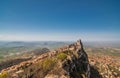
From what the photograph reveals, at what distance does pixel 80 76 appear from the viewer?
57.9 meters

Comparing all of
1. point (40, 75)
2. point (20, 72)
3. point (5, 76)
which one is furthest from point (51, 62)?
point (5, 76)

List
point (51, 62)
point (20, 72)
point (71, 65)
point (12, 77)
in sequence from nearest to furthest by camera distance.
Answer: point (12, 77)
point (20, 72)
point (51, 62)
point (71, 65)

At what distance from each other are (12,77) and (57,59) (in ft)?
55.5

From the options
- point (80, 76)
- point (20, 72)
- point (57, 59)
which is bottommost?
point (80, 76)

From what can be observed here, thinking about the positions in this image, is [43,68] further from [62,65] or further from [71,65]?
[71,65]

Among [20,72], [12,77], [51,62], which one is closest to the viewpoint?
[12,77]

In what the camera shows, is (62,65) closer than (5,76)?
No

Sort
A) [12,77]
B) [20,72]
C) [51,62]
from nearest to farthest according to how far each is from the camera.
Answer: [12,77]
[20,72]
[51,62]

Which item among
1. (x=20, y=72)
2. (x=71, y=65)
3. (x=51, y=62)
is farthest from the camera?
(x=71, y=65)

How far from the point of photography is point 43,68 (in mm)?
50812

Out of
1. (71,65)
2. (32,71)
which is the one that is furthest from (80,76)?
(32,71)

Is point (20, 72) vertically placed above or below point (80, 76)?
above

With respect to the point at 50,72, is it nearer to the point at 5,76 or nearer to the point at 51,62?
the point at 51,62

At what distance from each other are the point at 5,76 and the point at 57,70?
52.2ft
